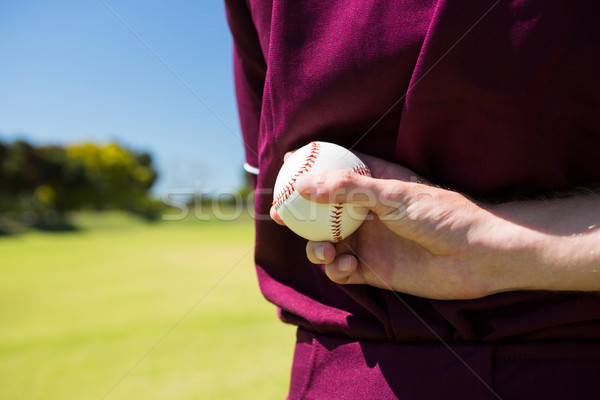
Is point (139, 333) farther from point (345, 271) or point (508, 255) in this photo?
point (508, 255)

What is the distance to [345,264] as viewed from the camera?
1173mm

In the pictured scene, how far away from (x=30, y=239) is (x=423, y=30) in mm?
27003

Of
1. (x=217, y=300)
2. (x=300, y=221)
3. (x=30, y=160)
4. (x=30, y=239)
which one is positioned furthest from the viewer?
(x=30, y=160)

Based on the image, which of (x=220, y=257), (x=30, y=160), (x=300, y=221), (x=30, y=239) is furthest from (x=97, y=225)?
(x=300, y=221)

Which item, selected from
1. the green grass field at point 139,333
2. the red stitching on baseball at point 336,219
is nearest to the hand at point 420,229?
the red stitching on baseball at point 336,219

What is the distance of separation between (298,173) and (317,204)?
0.40 ft

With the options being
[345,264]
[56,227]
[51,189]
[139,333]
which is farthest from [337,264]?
[51,189]

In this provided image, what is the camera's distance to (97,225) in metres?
31.5

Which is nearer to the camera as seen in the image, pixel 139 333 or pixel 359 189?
pixel 359 189

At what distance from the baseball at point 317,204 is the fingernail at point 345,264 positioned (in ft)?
0.41

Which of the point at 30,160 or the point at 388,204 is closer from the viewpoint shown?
the point at 388,204

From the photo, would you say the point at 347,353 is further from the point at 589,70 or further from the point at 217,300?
the point at 217,300

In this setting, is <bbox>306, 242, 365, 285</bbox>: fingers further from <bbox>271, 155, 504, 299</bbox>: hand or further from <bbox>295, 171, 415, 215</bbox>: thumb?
<bbox>295, 171, 415, 215</bbox>: thumb

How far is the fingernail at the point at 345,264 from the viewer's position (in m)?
1.17
